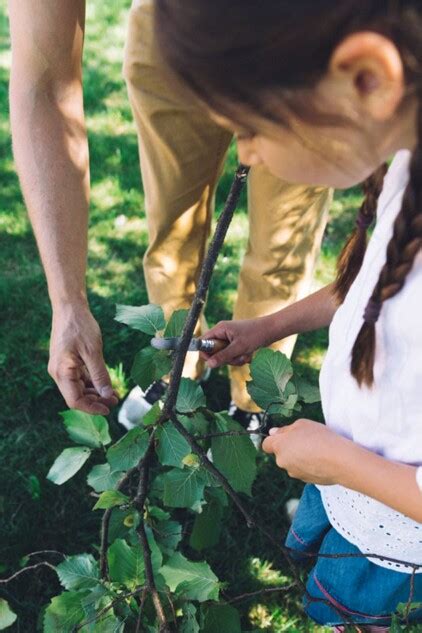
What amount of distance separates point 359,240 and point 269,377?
0.29m

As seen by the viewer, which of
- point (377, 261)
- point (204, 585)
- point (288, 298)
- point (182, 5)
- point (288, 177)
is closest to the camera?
point (182, 5)

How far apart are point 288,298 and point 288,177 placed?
4.19ft

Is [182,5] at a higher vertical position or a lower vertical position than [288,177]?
higher

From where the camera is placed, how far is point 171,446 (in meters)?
1.28

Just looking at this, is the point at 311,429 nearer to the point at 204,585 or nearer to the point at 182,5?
A: the point at 204,585

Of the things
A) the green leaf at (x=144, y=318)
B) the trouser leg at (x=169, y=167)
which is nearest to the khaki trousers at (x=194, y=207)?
the trouser leg at (x=169, y=167)

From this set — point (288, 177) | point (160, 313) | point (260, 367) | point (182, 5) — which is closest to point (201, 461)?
point (260, 367)

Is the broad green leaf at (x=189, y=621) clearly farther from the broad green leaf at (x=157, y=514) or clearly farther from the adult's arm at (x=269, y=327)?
the adult's arm at (x=269, y=327)

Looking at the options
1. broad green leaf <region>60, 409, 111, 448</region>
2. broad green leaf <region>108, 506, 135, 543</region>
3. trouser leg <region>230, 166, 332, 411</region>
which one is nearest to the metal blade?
broad green leaf <region>60, 409, 111, 448</region>

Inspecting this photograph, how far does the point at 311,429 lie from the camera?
1.17 metres

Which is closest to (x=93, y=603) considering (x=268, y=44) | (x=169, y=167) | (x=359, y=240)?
(x=359, y=240)

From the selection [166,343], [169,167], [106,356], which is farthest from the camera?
[106,356]

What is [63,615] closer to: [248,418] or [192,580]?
[192,580]

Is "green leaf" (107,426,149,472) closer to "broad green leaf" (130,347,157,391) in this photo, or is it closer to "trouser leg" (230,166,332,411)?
"broad green leaf" (130,347,157,391)
